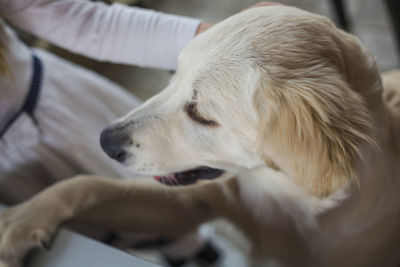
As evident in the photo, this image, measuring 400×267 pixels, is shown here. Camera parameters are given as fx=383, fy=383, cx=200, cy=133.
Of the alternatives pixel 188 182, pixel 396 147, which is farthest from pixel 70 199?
pixel 396 147

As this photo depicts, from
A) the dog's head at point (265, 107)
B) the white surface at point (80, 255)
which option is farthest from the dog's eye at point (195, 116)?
the white surface at point (80, 255)

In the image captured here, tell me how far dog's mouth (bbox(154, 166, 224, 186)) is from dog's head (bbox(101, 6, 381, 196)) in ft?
0.09

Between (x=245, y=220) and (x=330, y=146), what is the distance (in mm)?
348

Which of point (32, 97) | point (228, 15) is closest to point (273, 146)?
point (32, 97)

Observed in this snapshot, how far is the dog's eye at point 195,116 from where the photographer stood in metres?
0.58

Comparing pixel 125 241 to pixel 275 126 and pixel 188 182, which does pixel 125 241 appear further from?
pixel 275 126

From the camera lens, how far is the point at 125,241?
0.77 meters

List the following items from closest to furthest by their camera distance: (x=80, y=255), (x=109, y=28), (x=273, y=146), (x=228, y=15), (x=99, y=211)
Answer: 1. (x=80, y=255)
2. (x=273, y=146)
3. (x=99, y=211)
4. (x=109, y=28)
5. (x=228, y=15)

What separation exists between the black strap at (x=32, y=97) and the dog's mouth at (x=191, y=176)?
34 cm

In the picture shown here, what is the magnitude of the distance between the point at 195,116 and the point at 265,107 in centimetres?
12

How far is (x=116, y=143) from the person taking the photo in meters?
0.62

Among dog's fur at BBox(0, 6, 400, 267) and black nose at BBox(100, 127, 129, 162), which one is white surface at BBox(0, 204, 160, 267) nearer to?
dog's fur at BBox(0, 6, 400, 267)

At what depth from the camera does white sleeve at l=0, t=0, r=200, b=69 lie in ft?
2.46

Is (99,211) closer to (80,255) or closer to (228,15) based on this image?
(80,255)
